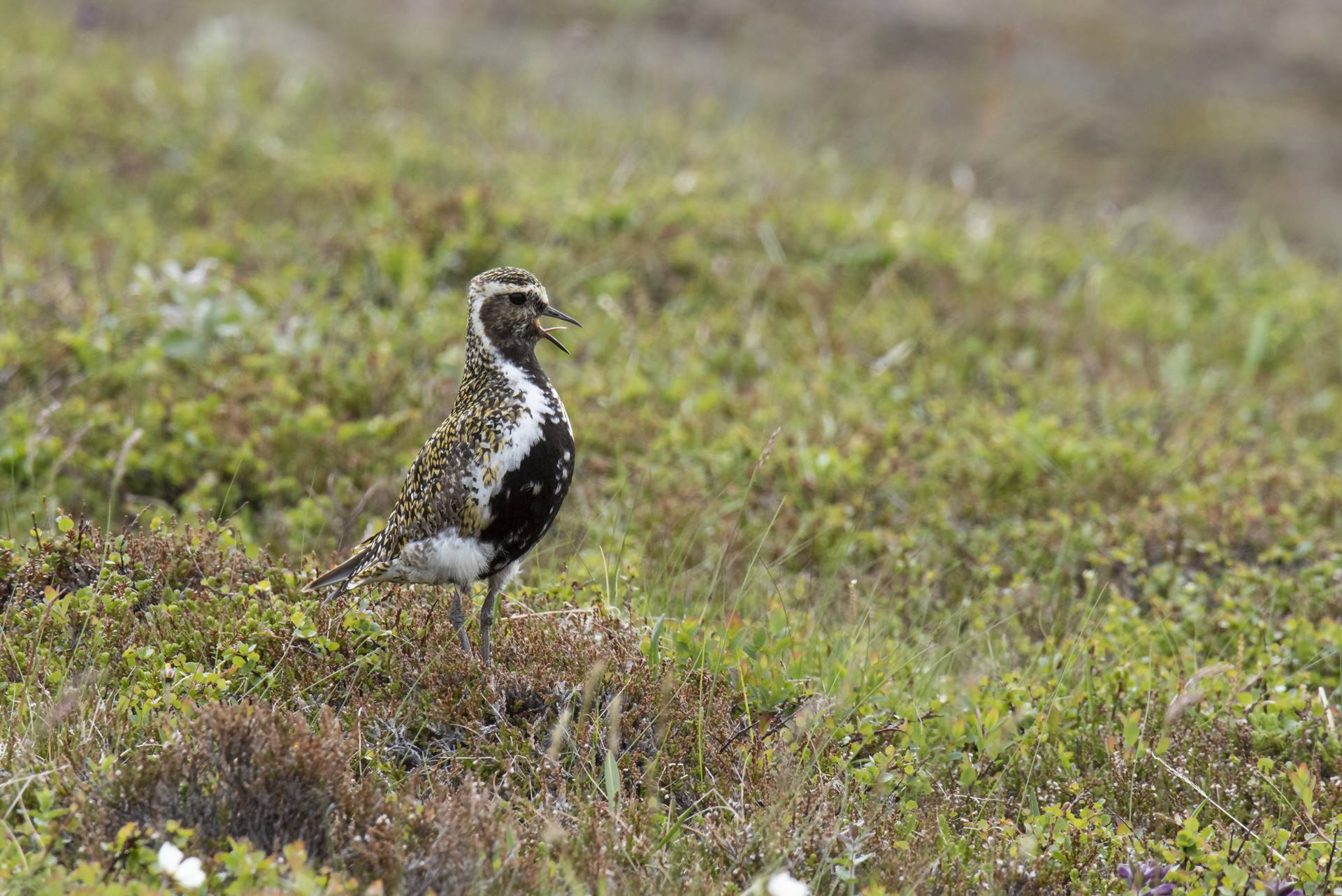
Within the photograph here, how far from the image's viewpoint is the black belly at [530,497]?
474 centimetres

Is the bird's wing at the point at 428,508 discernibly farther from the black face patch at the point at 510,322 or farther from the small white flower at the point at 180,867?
the small white flower at the point at 180,867

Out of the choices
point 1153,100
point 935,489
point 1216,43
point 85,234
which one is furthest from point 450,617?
point 1216,43

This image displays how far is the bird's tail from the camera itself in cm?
511

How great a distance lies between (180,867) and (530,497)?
1.81 meters

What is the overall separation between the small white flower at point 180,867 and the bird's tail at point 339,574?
5.49 feet

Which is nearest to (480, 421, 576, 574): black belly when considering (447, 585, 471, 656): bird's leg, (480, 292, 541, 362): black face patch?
(447, 585, 471, 656): bird's leg

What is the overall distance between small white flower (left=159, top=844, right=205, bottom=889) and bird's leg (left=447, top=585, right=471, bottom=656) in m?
1.48

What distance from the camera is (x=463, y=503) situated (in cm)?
479

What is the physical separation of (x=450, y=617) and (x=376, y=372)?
300 centimetres

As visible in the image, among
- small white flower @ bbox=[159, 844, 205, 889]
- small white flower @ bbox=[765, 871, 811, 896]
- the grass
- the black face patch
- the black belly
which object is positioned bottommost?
the grass

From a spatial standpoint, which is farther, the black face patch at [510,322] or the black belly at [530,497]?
the black face patch at [510,322]

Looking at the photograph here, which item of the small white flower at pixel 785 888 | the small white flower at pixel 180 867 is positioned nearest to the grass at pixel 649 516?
the small white flower at pixel 180 867

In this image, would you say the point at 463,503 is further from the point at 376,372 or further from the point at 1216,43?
the point at 1216,43

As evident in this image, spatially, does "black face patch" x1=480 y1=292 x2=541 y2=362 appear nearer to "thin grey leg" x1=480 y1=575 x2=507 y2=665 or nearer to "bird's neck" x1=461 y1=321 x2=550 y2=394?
"bird's neck" x1=461 y1=321 x2=550 y2=394
